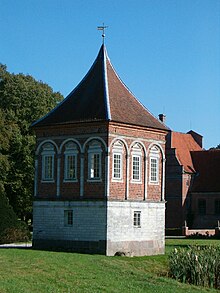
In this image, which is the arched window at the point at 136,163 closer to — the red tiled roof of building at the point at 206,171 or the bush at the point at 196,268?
the bush at the point at 196,268

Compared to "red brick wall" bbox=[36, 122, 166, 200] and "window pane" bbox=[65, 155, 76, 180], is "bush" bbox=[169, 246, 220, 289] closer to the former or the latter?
"red brick wall" bbox=[36, 122, 166, 200]

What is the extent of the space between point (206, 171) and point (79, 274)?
41.2m

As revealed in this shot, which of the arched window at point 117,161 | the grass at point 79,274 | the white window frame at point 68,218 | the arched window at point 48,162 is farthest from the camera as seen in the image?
the arched window at point 48,162

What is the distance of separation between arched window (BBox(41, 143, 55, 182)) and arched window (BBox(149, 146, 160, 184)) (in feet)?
17.7

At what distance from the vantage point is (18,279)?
23.3 m

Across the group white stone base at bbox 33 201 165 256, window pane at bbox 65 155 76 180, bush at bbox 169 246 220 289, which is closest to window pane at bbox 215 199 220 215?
white stone base at bbox 33 201 165 256

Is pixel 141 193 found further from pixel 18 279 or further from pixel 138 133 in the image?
pixel 18 279

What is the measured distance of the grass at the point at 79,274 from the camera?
2283 centimetres

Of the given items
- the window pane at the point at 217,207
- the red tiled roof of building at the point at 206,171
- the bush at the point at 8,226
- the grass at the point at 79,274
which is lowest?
the grass at the point at 79,274

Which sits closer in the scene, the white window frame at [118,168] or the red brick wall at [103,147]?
the red brick wall at [103,147]

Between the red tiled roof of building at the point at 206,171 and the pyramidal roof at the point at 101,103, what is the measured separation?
89.0 feet

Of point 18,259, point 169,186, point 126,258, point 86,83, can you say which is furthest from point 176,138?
point 18,259

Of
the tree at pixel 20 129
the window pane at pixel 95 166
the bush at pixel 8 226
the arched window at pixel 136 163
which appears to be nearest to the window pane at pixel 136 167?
the arched window at pixel 136 163

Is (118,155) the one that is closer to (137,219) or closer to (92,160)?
(92,160)
